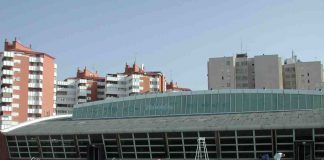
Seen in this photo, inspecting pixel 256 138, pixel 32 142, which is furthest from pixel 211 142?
A: pixel 32 142

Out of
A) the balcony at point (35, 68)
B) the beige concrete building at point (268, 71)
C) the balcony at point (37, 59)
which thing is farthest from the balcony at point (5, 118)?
the beige concrete building at point (268, 71)

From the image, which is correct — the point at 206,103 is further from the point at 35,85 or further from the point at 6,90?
the point at 35,85

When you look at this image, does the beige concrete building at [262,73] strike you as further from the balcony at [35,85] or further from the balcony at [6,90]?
the balcony at [6,90]

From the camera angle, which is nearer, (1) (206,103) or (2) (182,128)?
(2) (182,128)

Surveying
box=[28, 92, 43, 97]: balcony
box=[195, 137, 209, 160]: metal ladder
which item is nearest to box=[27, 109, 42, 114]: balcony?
box=[28, 92, 43, 97]: balcony

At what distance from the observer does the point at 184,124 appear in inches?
1955

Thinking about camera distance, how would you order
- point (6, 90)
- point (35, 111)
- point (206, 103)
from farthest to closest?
point (35, 111), point (6, 90), point (206, 103)

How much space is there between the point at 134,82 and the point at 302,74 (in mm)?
47245

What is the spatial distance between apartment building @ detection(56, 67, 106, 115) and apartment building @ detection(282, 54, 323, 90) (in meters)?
54.7

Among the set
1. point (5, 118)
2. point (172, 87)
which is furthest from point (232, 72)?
point (5, 118)

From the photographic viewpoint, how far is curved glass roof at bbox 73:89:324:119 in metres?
52.7

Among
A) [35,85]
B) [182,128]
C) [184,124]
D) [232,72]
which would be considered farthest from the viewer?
[232,72]

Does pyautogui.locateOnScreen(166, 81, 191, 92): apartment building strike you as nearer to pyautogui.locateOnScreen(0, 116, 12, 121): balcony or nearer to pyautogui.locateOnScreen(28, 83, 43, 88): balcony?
pyautogui.locateOnScreen(28, 83, 43, 88): balcony

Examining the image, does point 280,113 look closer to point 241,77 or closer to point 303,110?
point 303,110
